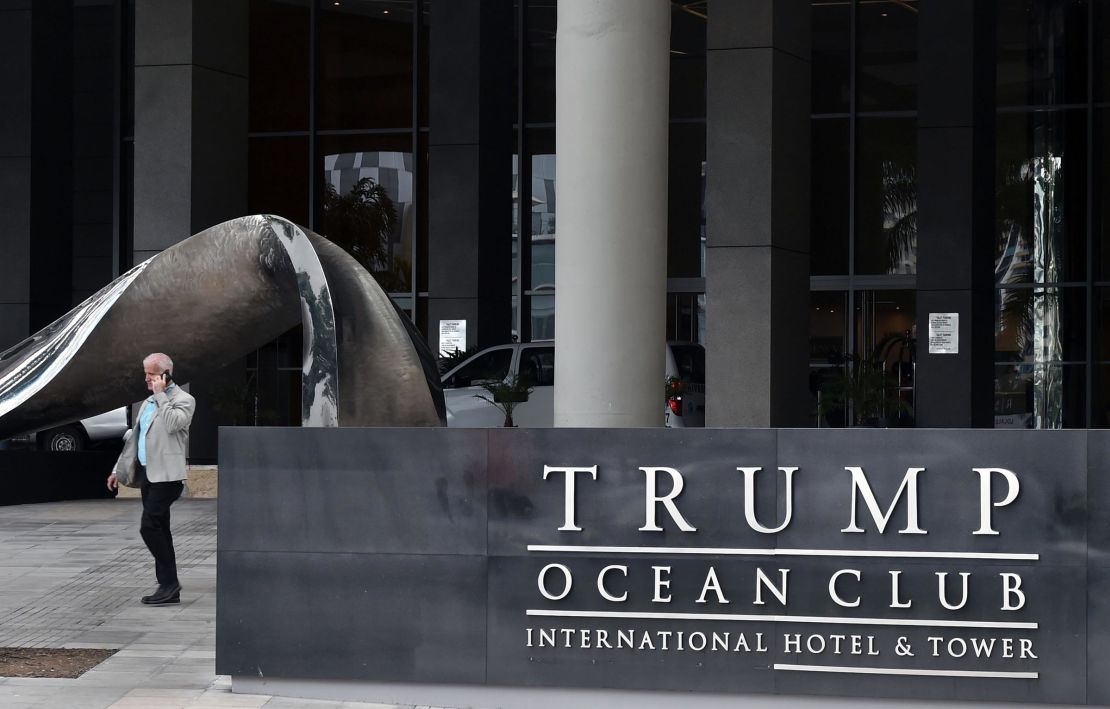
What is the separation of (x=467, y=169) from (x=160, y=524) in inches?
449

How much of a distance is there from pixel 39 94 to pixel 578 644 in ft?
53.6

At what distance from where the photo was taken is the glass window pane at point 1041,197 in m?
24.0

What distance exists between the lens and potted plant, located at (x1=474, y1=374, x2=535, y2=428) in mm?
16984

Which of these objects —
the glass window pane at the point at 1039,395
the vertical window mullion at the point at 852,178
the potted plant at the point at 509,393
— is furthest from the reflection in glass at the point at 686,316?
the potted plant at the point at 509,393

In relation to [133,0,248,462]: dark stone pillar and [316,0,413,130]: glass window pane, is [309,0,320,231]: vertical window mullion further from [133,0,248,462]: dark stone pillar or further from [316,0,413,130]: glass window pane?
[133,0,248,462]: dark stone pillar

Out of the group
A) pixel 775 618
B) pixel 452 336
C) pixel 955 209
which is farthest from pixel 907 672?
pixel 452 336

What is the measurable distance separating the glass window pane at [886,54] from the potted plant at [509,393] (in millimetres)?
10147

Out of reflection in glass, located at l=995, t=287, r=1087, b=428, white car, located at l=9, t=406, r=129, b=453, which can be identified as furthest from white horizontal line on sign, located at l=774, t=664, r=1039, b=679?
white car, located at l=9, t=406, r=129, b=453

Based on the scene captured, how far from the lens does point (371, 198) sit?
998 inches

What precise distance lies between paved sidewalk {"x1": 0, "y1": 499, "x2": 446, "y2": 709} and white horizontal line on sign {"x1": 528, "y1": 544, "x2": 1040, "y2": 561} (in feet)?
4.19

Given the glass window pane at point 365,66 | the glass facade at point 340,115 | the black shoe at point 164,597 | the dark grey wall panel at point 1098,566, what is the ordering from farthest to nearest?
the glass window pane at point 365,66
the glass facade at point 340,115
the black shoe at point 164,597
the dark grey wall panel at point 1098,566

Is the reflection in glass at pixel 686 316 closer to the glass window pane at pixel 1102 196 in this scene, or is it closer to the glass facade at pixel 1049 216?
the glass facade at pixel 1049 216

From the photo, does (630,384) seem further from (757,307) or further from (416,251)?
(416,251)

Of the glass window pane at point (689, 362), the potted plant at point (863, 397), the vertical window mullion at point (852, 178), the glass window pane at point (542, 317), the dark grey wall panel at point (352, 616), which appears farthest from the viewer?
the glass window pane at point (542, 317)
